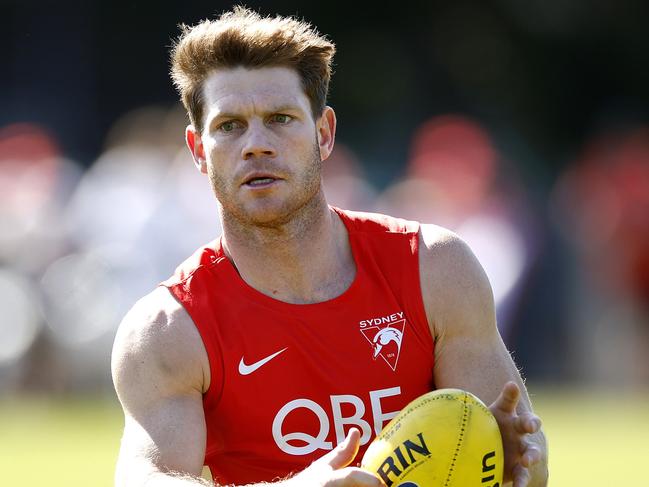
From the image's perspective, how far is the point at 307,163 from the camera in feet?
18.6

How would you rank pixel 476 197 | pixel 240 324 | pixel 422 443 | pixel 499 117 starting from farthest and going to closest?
pixel 499 117 → pixel 476 197 → pixel 240 324 → pixel 422 443

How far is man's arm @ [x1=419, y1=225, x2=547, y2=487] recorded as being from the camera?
568 centimetres

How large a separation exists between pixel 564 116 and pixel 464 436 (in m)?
17.2

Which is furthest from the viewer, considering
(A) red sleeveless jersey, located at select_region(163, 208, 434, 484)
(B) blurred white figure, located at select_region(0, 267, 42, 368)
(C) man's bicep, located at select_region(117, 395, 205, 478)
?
(B) blurred white figure, located at select_region(0, 267, 42, 368)

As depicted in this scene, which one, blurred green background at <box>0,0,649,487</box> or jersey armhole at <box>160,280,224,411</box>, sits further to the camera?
blurred green background at <box>0,0,649,487</box>

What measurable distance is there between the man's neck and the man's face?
9 cm

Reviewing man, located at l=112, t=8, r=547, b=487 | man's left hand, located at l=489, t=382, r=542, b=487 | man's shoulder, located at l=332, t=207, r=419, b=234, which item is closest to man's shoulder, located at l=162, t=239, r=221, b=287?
man, located at l=112, t=8, r=547, b=487

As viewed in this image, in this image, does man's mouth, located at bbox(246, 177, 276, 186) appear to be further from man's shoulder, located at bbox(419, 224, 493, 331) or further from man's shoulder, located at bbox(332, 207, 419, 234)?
man's shoulder, located at bbox(419, 224, 493, 331)

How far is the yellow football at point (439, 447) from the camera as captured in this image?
195 inches

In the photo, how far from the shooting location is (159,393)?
18.1 feet

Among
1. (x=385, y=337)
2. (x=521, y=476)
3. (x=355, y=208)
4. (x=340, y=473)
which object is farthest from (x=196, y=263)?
(x=355, y=208)

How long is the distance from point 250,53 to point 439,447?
178 cm

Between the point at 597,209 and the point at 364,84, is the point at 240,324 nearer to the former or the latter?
the point at 597,209

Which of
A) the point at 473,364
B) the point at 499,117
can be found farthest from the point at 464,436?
the point at 499,117
